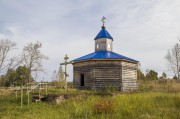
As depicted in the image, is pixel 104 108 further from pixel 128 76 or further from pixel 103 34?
pixel 103 34

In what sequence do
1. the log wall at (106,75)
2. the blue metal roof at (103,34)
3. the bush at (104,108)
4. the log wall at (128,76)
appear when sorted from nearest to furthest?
the bush at (104,108) → the log wall at (106,75) → the log wall at (128,76) → the blue metal roof at (103,34)

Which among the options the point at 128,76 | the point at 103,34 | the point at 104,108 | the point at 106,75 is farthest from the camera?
the point at 103,34

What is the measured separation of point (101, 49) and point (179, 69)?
94.3ft

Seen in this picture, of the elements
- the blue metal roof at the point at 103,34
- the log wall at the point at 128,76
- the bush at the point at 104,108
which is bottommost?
the bush at the point at 104,108

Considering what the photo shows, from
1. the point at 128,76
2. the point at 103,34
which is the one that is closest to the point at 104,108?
the point at 128,76

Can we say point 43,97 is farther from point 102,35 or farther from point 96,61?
point 102,35

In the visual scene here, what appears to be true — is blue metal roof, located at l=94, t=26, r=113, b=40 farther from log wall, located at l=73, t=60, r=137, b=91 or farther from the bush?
the bush

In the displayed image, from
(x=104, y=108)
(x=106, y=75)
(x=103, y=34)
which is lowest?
(x=104, y=108)

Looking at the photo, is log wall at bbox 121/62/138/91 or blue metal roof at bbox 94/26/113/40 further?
blue metal roof at bbox 94/26/113/40

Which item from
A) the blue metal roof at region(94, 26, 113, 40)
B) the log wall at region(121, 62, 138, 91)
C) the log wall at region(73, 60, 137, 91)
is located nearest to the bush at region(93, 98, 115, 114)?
the log wall at region(73, 60, 137, 91)

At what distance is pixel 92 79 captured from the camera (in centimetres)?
2248

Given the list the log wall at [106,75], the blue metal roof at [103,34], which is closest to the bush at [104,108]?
the log wall at [106,75]

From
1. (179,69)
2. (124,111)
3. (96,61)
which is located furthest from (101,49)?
(179,69)

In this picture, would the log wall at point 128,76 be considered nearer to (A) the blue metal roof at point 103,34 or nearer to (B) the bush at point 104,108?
(A) the blue metal roof at point 103,34
